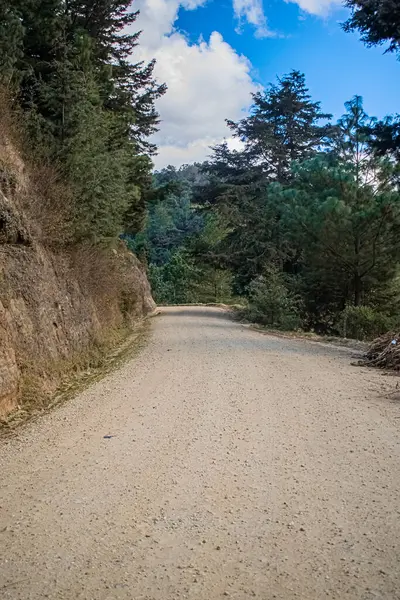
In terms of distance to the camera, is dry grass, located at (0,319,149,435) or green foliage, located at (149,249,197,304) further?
green foliage, located at (149,249,197,304)

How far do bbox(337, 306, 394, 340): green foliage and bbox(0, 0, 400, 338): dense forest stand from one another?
0.05m

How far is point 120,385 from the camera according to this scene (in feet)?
25.3

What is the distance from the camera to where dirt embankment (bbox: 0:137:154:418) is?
258 inches

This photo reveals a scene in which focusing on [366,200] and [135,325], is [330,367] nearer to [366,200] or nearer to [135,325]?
[366,200]

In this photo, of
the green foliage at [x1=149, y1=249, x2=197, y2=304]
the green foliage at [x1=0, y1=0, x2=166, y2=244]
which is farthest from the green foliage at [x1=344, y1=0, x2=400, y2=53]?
the green foliage at [x1=149, y1=249, x2=197, y2=304]

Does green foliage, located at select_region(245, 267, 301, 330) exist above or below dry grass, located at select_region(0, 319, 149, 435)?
above

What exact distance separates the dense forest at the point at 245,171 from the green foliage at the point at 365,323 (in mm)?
48

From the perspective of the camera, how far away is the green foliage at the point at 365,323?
1573 cm

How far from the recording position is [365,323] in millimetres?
15836

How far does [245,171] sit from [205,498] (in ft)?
97.7

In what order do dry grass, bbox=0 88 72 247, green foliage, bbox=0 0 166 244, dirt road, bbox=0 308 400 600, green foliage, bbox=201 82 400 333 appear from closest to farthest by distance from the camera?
dirt road, bbox=0 308 400 600 < dry grass, bbox=0 88 72 247 < green foliage, bbox=0 0 166 244 < green foliage, bbox=201 82 400 333

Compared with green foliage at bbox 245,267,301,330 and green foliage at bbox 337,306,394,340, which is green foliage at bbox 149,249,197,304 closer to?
green foliage at bbox 245,267,301,330

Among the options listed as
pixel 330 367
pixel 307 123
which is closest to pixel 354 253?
pixel 330 367

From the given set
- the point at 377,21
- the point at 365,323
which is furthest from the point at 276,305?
the point at 377,21
